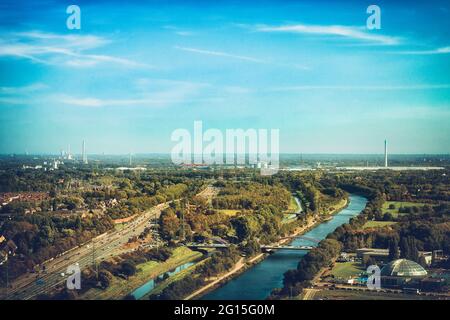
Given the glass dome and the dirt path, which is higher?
the glass dome

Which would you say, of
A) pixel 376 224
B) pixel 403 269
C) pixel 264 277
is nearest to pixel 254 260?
pixel 264 277

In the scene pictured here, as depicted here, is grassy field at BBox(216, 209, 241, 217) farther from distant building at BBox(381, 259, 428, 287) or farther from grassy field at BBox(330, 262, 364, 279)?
distant building at BBox(381, 259, 428, 287)

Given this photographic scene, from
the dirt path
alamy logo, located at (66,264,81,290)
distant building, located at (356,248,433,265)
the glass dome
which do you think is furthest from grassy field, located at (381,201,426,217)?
alamy logo, located at (66,264,81,290)

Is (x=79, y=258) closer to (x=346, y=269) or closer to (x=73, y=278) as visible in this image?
(x=73, y=278)

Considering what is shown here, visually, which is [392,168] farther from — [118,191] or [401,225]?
[118,191]
